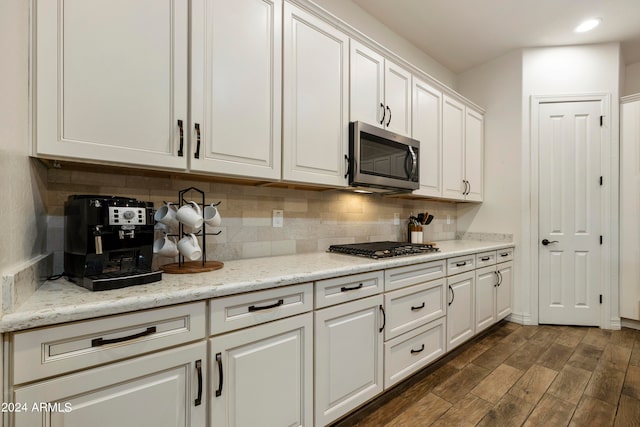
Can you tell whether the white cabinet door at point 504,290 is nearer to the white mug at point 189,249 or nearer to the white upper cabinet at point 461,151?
the white upper cabinet at point 461,151

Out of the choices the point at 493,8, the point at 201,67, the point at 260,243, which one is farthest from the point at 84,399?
the point at 493,8

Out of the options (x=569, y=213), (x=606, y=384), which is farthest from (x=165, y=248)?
(x=569, y=213)

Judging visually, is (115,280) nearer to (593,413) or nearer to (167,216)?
(167,216)

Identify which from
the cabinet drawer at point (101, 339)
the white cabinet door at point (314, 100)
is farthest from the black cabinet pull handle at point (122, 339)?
the white cabinet door at point (314, 100)

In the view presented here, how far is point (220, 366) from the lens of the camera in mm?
1116

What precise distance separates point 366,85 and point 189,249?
1.60 meters

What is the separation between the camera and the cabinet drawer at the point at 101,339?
0.80m

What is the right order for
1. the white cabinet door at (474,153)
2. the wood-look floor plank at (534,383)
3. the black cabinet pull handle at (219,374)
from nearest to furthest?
the black cabinet pull handle at (219,374) < the wood-look floor plank at (534,383) < the white cabinet door at (474,153)

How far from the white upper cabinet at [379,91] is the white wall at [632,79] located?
10.3 ft

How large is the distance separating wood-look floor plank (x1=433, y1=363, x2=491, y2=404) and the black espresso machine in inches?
72.8

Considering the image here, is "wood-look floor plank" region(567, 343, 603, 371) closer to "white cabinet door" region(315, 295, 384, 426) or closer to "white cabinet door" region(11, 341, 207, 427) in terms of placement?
"white cabinet door" region(315, 295, 384, 426)

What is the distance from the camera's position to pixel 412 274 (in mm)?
1944

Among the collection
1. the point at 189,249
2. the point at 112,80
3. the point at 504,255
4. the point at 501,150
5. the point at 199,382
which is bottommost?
the point at 199,382

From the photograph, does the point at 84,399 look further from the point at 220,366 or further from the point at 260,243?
the point at 260,243
